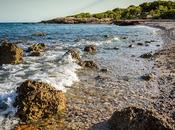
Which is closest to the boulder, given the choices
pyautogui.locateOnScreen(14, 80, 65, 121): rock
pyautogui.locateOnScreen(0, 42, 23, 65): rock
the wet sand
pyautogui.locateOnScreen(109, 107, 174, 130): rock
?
pyautogui.locateOnScreen(14, 80, 65, 121): rock

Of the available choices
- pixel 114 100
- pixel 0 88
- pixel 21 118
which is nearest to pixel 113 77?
pixel 114 100

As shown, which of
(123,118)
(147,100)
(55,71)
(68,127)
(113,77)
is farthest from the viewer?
(55,71)

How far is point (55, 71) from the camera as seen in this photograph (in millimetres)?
17078

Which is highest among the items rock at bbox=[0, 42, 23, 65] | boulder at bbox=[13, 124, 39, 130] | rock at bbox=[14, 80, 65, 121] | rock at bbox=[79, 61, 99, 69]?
rock at bbox=[14, 80, 65, 121]

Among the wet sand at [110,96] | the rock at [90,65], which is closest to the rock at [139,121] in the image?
the wet sand at [110,96]

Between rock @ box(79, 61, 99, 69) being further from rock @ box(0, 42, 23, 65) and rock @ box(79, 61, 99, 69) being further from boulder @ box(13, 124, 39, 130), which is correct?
boulder @ box(13, 124, 39, 130)

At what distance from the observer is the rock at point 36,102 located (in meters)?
9.82

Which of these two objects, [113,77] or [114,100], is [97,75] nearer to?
[113,77]

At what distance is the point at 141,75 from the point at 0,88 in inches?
272

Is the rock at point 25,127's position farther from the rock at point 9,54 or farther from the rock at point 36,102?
the rock at point 9,54

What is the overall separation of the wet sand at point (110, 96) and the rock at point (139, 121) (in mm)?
736

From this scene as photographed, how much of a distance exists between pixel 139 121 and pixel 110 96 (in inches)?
162

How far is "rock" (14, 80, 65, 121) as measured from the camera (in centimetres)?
982

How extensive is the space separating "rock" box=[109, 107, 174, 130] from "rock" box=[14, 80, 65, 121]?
2299 mm
